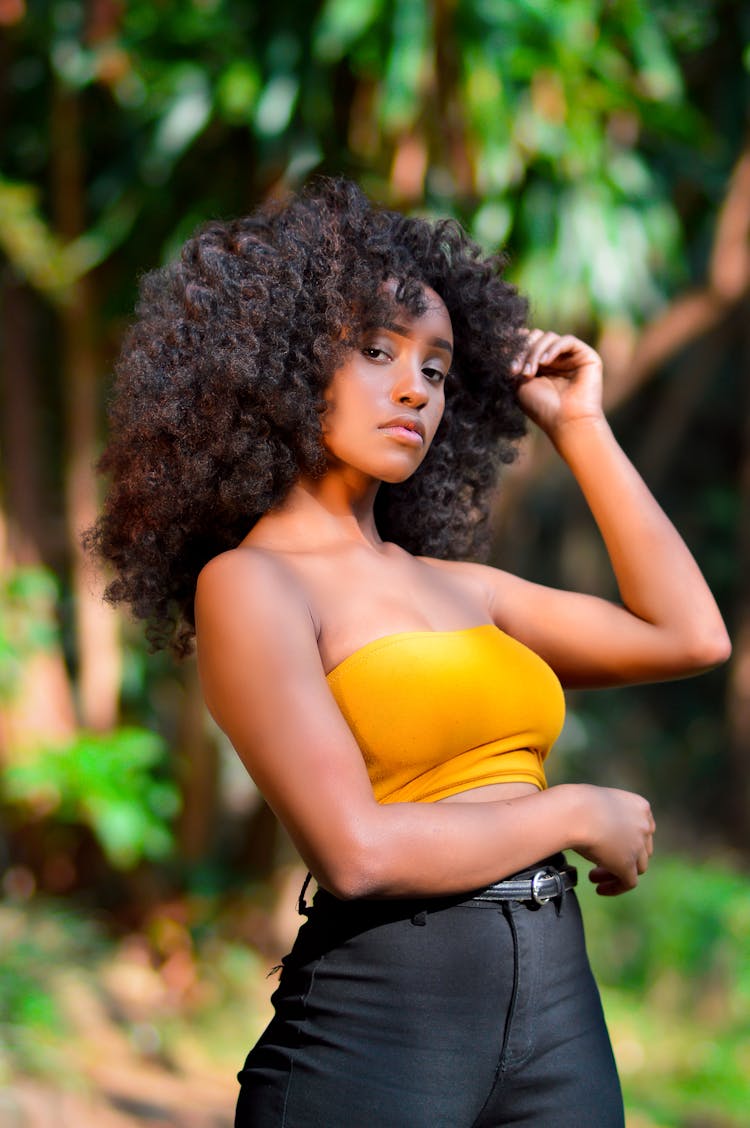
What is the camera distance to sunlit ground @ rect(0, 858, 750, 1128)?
189 inches

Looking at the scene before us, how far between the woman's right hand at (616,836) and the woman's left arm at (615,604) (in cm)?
26

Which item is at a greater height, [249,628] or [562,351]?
[562,351]

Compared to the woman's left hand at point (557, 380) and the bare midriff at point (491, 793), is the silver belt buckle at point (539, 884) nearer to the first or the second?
the bare midriff at point (491, 793)

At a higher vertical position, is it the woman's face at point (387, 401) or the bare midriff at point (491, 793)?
the woman's face at point (387, 401)

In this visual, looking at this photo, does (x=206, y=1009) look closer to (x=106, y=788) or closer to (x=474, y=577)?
(x=106, y=788)

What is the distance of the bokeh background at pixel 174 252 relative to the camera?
5484 millimetres

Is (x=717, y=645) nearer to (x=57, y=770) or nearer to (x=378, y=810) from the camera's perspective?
(x=378, y=810)

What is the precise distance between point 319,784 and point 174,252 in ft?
13.0

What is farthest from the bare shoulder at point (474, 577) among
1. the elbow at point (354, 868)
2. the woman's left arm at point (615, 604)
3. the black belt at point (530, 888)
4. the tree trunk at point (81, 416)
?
the tree trunk at point (81, 416)

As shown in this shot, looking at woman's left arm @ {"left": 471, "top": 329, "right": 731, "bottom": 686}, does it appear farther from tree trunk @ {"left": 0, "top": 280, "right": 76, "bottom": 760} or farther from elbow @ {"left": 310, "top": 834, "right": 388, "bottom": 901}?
tree trunk @ {"left": 0, "top": 280, "right": 76, "bottom": 760}

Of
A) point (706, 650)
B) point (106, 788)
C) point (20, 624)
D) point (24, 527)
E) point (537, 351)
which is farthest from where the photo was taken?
point (24, 527)

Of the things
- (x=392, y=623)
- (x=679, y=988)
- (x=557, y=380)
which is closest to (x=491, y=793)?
(x=392, y=623)

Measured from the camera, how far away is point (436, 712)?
1.62 metres

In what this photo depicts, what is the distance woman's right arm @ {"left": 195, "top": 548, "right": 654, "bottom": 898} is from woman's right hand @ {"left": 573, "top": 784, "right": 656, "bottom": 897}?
14mm
